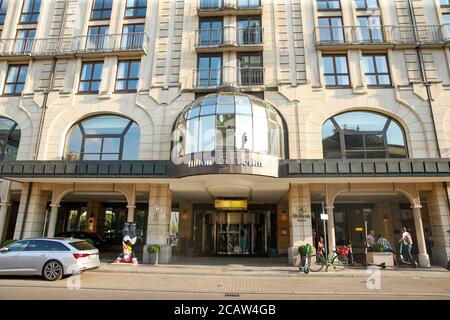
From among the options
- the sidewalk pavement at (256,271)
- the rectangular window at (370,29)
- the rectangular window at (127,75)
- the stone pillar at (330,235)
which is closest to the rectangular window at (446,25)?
the rectangular window at (370,29)

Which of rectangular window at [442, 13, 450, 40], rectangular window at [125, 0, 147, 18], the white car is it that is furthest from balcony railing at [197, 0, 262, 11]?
the white car

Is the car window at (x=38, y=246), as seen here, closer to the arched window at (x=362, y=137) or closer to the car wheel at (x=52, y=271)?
the car wheel at (x=52, y=271)

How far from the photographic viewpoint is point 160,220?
17531 millimetres

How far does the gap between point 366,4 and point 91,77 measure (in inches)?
805

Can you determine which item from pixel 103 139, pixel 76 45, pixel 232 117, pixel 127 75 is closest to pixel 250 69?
pixel 232 117

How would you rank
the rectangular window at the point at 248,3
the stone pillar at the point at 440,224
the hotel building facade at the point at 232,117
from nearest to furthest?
1. the stone pillar at the point at 440,224
2. the hotel building facade at the point at 232,117
3. the rectangular window at the point at 248,3

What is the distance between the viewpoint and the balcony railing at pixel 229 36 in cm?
2059

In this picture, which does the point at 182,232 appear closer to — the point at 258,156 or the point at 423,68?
the point at 258,156

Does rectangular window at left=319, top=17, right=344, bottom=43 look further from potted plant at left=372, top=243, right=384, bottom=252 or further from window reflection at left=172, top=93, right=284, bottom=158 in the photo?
potted plant at left=372, top=243, right=384, bottom=252

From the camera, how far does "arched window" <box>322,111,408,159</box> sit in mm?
17984

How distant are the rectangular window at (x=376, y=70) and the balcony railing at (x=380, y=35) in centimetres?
96

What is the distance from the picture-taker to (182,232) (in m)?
23.1

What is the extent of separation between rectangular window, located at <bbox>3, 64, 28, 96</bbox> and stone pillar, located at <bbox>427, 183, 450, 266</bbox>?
28202mm
